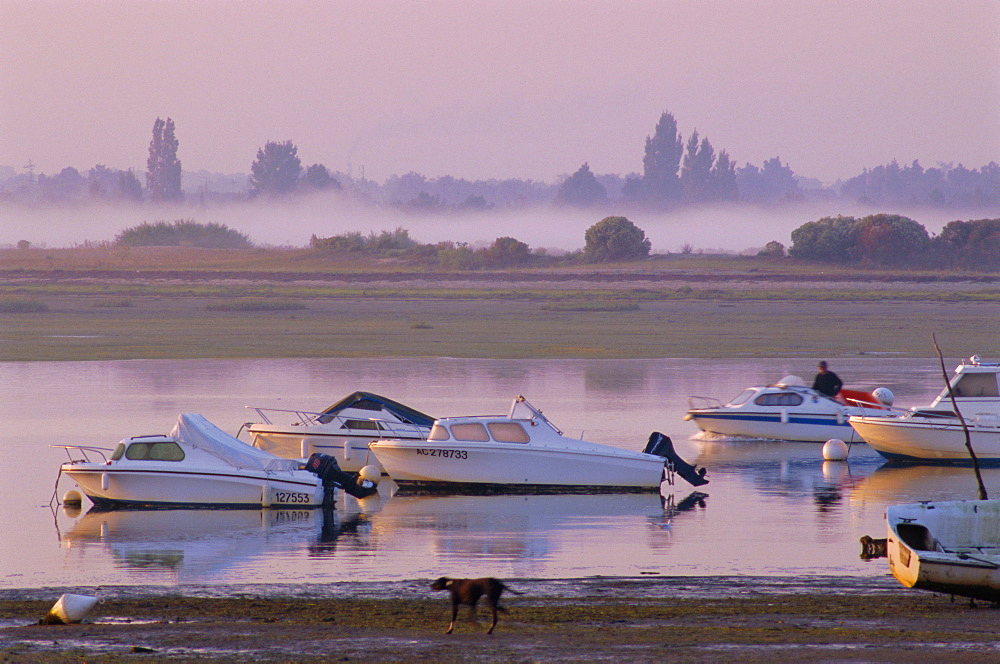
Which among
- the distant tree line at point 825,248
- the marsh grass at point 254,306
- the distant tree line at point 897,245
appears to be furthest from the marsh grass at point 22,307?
the distant tree line at point 897,245

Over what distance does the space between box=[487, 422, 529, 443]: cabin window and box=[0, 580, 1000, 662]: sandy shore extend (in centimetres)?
719

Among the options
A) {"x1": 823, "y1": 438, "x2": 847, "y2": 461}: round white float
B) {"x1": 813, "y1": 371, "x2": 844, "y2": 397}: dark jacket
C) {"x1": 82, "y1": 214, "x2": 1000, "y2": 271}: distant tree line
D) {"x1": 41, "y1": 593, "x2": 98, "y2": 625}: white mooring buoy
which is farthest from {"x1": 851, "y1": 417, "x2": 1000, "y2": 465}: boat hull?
{"x1": 82, "y1": 214, "x2": 1000, "y2": 271}: distant tree line

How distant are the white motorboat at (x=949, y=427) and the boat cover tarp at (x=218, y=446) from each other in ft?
39.1

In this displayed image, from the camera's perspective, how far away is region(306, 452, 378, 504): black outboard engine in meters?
20.5

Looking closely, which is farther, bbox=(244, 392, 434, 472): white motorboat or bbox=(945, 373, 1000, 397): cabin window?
Result: bbox=(945, 373, 1000, 397): cabin window

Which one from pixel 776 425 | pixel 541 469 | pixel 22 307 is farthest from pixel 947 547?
pixel 22 307

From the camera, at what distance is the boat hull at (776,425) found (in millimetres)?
27797

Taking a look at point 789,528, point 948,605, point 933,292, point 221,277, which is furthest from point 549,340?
point 221,277

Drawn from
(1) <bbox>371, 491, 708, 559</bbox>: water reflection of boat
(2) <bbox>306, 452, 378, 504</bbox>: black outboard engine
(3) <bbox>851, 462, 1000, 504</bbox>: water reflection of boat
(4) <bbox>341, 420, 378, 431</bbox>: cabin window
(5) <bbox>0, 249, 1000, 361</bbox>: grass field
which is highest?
(5) <bbox>0, 249, 1000, 361</bbox>: grass field

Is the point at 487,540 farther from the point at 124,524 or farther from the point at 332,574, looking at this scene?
the point at 124,524

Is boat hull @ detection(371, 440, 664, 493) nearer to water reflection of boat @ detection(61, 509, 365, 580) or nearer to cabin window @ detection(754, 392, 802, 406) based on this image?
water reflection of boat @ detection(61, 509, 365, 580)

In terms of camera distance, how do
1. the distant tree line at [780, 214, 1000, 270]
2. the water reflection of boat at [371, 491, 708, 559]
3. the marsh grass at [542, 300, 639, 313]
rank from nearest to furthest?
the water reflection of boat at [371, 491, 708, 559] → the marsh grass at [542, 300, 639, 313] → the distant tree line at [780, 214, 1000, 270]

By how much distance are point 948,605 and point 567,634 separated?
14.2 feet

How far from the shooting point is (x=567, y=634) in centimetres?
1167
